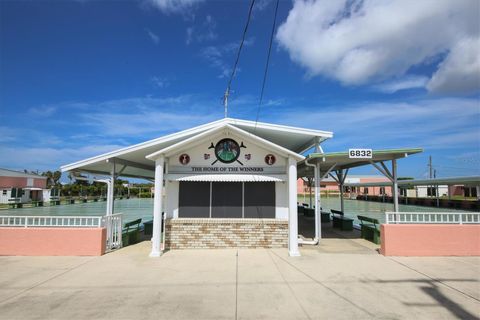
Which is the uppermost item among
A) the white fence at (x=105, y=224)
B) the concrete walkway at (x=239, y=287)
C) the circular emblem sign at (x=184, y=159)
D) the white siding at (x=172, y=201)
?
the circular emblem sign at (x=184, y=159)

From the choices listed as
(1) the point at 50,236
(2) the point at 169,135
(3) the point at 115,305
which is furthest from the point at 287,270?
(1) the point at 50,236

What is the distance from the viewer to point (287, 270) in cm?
696

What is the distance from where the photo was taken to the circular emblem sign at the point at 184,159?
967 cm

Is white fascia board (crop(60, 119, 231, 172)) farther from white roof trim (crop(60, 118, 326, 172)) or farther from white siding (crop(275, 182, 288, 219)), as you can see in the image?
white siding (crop(275, 182, 288, 219))

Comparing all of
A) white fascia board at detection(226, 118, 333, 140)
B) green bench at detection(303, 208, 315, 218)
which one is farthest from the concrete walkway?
green bench at detection(303, 208, 315, 218)

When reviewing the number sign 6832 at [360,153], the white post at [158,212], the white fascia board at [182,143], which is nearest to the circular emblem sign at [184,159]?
the white fascia board at [182,143]

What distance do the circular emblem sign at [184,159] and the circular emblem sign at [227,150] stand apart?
3.07ft

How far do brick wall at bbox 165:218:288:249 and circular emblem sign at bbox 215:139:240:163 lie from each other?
199 centimetres

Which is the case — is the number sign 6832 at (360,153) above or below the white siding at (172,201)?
above

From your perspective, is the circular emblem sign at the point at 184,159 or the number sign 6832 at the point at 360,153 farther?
the circular emblem sign at the point at 184,159

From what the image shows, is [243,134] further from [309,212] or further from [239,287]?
[309,212]

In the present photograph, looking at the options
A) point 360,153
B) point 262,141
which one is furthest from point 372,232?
point 262,141

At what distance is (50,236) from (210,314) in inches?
244

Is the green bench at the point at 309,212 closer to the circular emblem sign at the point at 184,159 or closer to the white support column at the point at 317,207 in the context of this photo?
the white support column at the point at 317,207
